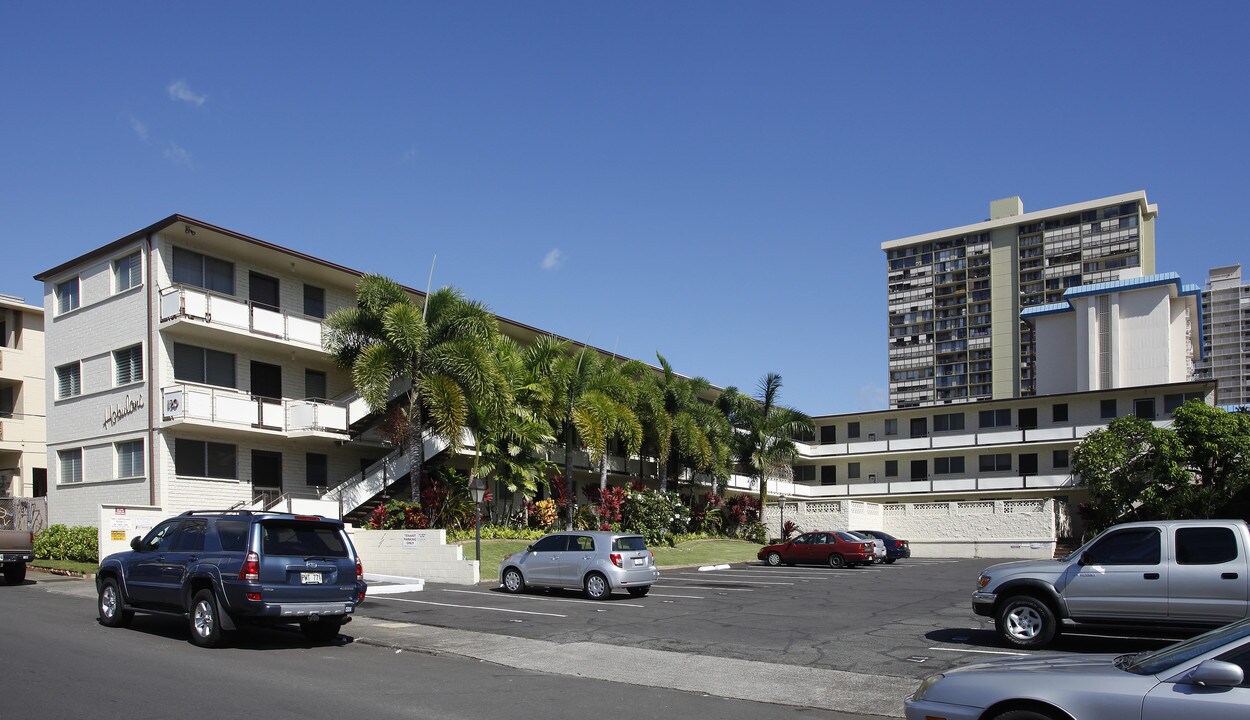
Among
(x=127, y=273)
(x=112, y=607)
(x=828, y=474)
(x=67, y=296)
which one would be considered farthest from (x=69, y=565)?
(x=828, y=474)

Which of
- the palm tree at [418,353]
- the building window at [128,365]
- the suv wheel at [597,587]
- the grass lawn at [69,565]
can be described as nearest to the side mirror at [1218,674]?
the suv wheel at [597,587]

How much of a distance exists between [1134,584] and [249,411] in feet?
83.4

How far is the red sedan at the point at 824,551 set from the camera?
36.4 meters

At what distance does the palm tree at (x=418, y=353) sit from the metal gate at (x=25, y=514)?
11369 mm

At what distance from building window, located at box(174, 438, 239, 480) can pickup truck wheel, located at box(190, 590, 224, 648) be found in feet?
57.0

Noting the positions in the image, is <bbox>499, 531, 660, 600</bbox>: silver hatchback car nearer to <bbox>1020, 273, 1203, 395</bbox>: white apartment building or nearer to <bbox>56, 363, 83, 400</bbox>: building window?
<bbox>56, 363, 83, 400</bbox>: building window

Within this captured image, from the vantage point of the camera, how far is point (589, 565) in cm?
2261

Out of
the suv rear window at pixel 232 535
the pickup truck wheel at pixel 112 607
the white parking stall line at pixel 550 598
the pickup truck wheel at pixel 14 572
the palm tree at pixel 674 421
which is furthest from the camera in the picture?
the palm tree at pixel 674 421

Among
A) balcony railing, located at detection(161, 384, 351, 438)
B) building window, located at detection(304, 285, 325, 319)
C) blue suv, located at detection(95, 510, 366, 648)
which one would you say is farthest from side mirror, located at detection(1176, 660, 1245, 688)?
building window, located at detection(304, 285, 325, 319)

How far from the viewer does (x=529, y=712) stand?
9.77 metres

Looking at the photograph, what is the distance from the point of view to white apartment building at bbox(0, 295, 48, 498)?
3831 cm

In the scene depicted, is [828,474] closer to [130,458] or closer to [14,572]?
[130,458]

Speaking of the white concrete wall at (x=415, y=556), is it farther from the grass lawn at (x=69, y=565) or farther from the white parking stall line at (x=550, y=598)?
the grass lawn at (x=69, y=565)

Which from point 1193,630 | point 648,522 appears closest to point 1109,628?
point 1193,630
